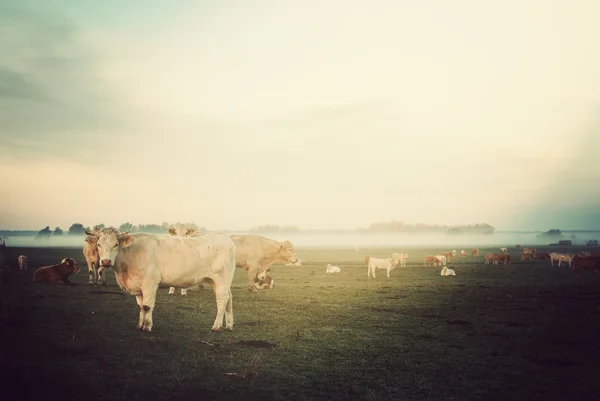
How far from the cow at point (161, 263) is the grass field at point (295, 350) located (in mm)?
1081

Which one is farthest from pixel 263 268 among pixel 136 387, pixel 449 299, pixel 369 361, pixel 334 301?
pixel 136 387

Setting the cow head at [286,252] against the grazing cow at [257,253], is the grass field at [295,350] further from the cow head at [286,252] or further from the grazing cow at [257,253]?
the cow head at [286,252]

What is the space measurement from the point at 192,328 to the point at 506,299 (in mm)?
17309

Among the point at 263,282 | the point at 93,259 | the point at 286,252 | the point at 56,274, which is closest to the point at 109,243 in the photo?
the point at 93,259

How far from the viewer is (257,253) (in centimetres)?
2494

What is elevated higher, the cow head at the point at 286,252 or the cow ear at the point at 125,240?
the cow ear at the point at 125,240

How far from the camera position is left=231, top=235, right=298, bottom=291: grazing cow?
2465 cm

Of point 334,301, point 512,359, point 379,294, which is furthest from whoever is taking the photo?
point 379,294

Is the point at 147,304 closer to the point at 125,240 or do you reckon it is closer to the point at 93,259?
the point at 125,240

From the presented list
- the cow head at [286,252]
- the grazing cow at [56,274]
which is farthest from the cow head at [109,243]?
the cow head at [286,252]

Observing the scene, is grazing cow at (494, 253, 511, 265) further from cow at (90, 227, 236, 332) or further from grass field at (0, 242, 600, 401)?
cow at (90, 227, 236, 332)

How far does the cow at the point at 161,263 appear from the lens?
1240 cm

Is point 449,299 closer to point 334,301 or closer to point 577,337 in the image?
point 334,301

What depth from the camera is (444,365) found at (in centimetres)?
1055
